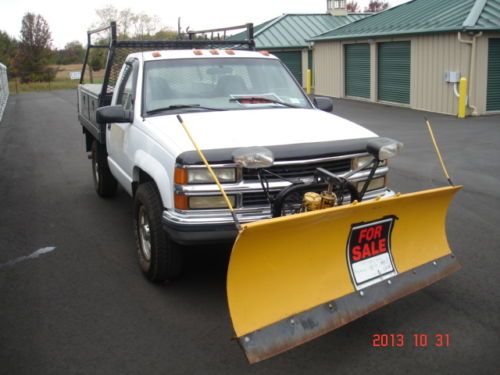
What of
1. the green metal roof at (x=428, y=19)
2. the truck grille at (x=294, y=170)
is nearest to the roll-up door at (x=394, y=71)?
the green metal roof at (x=428, y=19)

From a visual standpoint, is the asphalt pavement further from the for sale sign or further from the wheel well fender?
the wheel well fender

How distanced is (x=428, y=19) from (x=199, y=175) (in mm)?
18063

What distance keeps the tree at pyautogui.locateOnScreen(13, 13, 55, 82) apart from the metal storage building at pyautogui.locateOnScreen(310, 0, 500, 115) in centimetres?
3649

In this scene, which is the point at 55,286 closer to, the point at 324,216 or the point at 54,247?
the point at 54,247

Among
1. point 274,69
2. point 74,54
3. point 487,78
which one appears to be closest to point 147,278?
point 274,69

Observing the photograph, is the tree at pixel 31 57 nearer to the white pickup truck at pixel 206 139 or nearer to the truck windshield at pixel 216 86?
the white pickup truck at pixel 206 139

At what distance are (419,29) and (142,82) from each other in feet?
52.6

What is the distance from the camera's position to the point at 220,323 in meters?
4.45

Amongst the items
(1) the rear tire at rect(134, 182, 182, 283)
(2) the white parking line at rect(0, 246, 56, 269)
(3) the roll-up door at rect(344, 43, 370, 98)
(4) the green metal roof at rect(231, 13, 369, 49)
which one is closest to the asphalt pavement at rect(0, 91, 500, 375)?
(2) the white parking line at rect(0, 246, 56, 269)

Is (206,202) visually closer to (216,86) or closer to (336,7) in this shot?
(216,86)

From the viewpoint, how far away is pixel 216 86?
19.6ft

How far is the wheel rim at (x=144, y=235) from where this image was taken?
522 centimetres

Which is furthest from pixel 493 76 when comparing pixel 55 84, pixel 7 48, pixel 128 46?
pixel 7 48

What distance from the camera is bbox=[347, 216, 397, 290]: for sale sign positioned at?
4.18 metres
